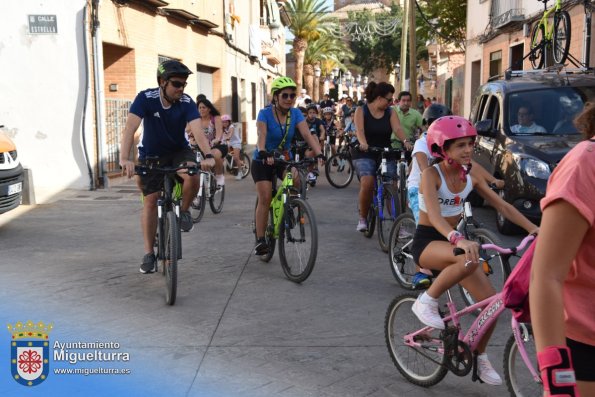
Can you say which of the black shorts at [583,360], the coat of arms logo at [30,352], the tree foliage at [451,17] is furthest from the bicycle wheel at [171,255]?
Answer: the tree foliage at [451,17]

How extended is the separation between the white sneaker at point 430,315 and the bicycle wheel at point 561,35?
1171cm

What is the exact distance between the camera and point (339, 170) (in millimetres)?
14523

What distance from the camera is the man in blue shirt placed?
19.3 feet

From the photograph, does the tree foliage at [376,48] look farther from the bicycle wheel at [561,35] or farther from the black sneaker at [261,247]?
the black sneaker at [261,247]

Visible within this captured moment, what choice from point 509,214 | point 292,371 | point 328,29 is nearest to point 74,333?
point 292,371

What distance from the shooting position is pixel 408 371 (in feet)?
13.2

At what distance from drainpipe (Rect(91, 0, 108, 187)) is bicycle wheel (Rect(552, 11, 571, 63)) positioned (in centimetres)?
905

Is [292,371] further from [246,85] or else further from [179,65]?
[246,85]

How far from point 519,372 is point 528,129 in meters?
6.18

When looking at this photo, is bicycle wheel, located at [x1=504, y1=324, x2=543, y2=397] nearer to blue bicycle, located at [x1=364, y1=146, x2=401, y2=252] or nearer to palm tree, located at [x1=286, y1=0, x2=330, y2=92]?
blue bicycle, located at [x1=364, y1=146, x2=401, y2=252]

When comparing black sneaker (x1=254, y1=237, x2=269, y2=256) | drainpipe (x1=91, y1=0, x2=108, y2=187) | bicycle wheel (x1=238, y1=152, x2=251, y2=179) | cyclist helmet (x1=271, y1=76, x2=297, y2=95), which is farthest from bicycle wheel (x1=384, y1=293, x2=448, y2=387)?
bicycle wheel (x1=238, y1=152, x2=251, y2=179)

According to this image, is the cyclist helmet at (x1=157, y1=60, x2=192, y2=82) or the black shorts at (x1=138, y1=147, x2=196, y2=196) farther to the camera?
the black shorts at (x1=138, y1=147, x2=196, y2=196)

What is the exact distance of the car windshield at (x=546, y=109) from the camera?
880cm

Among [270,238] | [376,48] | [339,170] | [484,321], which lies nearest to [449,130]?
[484,321]
